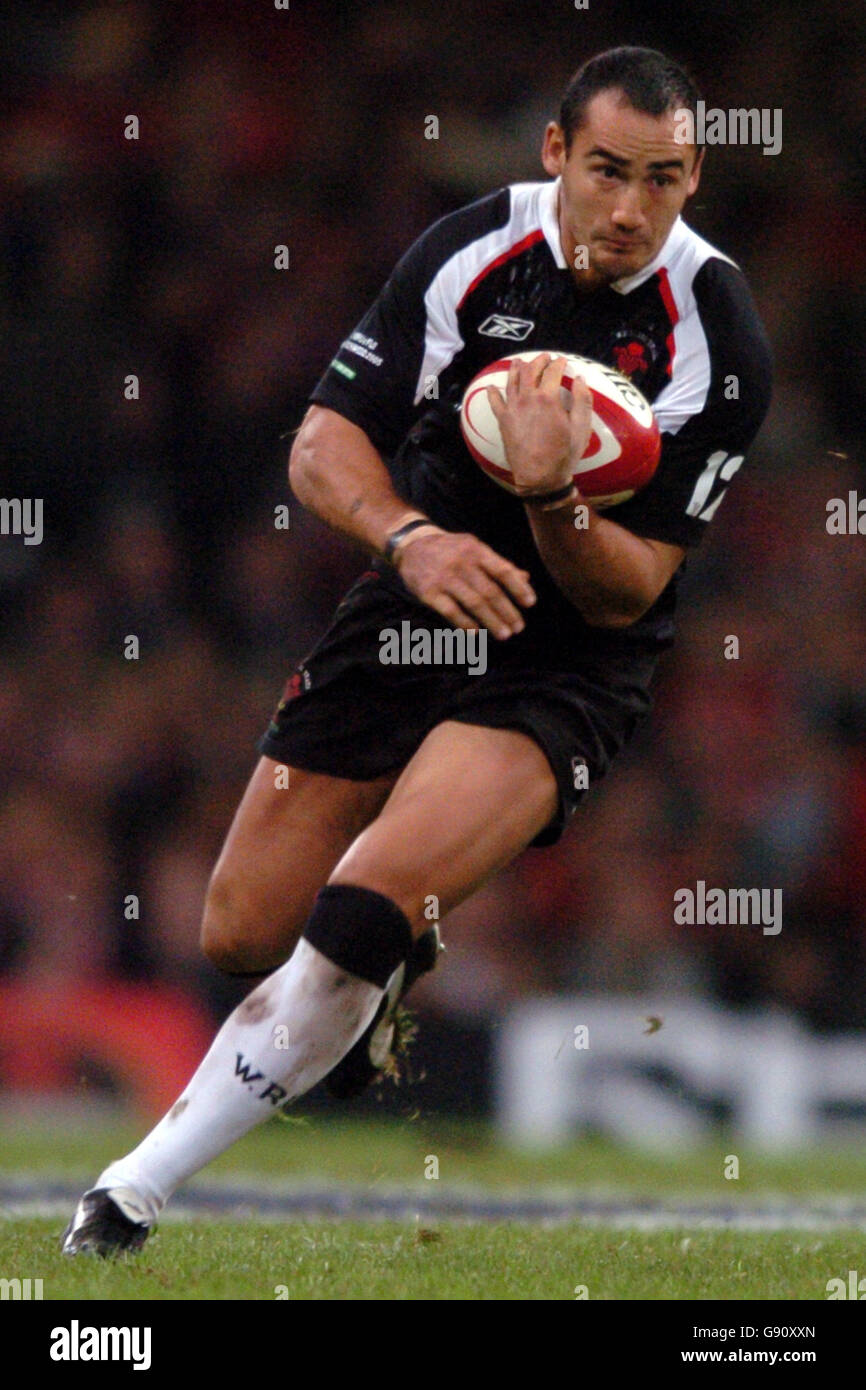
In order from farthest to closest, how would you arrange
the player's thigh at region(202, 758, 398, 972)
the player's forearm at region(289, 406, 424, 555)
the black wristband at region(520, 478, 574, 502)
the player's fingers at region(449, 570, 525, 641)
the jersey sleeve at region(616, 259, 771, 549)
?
the player's thigh at region(202, 758, 398, 972)
the jersey sleeve at region(616, 259, 771, 549)
the player's forearm at region(289, 406, 424, 555)
the black wristband at region(520, 478, 574, 502)
the player's fingers at region(449, 570, 525, 641)

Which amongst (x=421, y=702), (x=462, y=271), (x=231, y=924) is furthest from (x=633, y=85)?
(x=231, y=924)

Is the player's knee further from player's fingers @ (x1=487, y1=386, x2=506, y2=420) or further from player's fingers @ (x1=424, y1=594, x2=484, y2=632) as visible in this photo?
player's fingers @ (x1=487, y1=386, x2=506, y2=420)

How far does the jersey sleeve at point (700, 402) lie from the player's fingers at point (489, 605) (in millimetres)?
612

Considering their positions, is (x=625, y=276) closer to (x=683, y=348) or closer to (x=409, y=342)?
(x=683, y=348)

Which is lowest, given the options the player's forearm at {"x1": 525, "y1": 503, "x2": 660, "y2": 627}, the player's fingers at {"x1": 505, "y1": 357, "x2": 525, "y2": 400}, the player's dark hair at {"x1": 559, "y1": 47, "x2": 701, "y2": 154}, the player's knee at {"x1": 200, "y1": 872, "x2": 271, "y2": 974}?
the player's knee at {"x1": 200, "y1": 872, "x2": 271, "y2": 974}

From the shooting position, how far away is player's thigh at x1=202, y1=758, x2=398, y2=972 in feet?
16.6

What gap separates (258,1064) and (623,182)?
6.52 ft

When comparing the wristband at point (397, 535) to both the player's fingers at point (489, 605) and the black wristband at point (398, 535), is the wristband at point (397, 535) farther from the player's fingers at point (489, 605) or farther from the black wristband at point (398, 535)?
the player's fingers at point (489, 605)

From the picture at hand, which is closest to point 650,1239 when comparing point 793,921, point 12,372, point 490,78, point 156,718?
point 793,921

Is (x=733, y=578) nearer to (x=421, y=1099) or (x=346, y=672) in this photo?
(x=421, y=1099)

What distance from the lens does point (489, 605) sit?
13.6 feet

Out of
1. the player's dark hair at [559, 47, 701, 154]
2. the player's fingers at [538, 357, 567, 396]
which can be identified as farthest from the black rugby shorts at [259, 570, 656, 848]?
the player's dark hair at [559, 47, 701, 154]

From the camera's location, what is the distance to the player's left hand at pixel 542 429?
420 cm

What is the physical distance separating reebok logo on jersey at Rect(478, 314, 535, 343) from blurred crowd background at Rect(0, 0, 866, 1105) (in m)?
4.55
